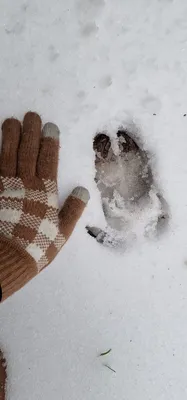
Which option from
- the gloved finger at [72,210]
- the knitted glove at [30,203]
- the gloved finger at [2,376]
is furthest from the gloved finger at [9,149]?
the gloved finger at [2,376]

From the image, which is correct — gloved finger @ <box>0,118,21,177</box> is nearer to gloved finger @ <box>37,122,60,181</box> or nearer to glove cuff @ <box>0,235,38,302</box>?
gloved finger @ <box>37,122,60,181</box>

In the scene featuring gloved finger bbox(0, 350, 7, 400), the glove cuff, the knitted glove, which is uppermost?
the knitted glove

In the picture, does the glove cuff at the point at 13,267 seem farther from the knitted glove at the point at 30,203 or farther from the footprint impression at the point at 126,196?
the footprint impression at the point at 126,196

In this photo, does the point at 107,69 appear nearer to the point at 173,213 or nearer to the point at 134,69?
the point at 134,69

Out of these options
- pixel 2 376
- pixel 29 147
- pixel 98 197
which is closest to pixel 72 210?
pixel 98 197

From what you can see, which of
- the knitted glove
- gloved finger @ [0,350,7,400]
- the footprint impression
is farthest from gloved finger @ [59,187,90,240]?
gloved finger @ [0,350,7,400]

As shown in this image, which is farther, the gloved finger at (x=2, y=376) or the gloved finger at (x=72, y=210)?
the gloved finger at (x=2, y=376)

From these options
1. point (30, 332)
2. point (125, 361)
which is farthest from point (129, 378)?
point (30, 332)
